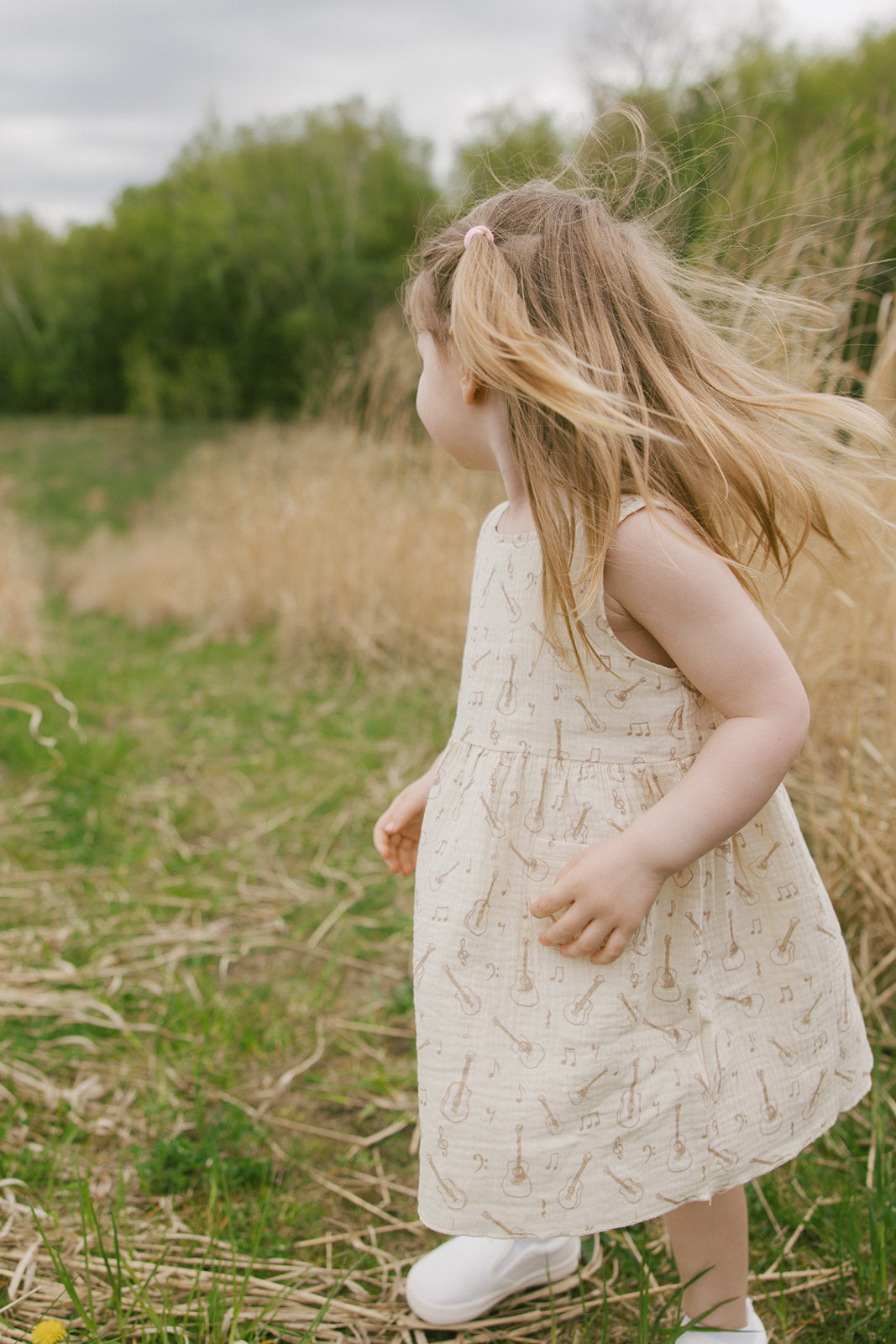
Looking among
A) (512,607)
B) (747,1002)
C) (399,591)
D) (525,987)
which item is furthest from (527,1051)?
(399,591)

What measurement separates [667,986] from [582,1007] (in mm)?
103

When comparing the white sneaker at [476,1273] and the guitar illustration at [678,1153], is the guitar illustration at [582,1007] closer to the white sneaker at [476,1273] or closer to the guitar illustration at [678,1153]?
the guitar illustration at [678,1153]

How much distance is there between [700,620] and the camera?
0.89m

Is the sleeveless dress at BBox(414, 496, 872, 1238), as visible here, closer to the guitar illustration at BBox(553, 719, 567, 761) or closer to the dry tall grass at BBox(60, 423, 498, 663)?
the guitar illustration at BBox(553, 719, 567, 761)

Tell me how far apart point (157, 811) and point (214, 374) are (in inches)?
A: 784

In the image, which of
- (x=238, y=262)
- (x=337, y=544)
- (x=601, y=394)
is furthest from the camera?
(x=238, y=262)

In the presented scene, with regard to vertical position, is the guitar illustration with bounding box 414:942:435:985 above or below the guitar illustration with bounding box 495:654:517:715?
below

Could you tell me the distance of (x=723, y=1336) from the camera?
3.49 ft

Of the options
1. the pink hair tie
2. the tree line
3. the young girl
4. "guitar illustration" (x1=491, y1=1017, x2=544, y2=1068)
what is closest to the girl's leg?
the young girl

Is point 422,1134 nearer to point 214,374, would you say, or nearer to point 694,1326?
point 694,1326

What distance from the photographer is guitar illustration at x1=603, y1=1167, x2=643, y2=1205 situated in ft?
3.03

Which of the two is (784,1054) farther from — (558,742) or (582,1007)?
(558,742)

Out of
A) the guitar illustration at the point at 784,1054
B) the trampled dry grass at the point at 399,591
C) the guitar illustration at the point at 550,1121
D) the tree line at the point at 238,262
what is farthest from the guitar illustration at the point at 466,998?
the tree line at the point at 238,262

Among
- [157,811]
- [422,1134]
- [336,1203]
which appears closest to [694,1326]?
[422,1134]
